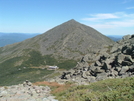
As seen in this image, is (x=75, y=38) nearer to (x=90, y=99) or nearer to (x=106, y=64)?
(x=106, y=64)

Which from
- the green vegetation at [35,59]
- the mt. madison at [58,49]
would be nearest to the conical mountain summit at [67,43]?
the mt. madison at [58,49]

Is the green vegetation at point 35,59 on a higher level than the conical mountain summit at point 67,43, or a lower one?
lower

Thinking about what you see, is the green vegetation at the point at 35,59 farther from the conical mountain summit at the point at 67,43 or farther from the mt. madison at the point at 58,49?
the conical mountain summit at the point at 67,43

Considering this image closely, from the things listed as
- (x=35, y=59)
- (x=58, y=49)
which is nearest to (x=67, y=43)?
(x=58, y=49)

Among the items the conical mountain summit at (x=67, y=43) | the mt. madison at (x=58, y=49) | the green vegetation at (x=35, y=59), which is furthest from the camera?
the conical mountain summit at (x=67, y=43)

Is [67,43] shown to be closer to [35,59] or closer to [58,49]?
[58,49]

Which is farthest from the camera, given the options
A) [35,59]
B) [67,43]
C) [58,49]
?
[67,43]

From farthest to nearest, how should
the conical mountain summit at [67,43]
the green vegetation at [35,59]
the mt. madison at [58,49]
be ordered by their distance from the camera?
the conical mountain summit at [67,43], the mt. madison at [58,49], the green vegetation at [35,59]

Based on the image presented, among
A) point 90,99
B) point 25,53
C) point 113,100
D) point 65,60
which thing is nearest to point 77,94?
point 90,99

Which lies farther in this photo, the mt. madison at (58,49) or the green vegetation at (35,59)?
the mt. madison at (58,49)
